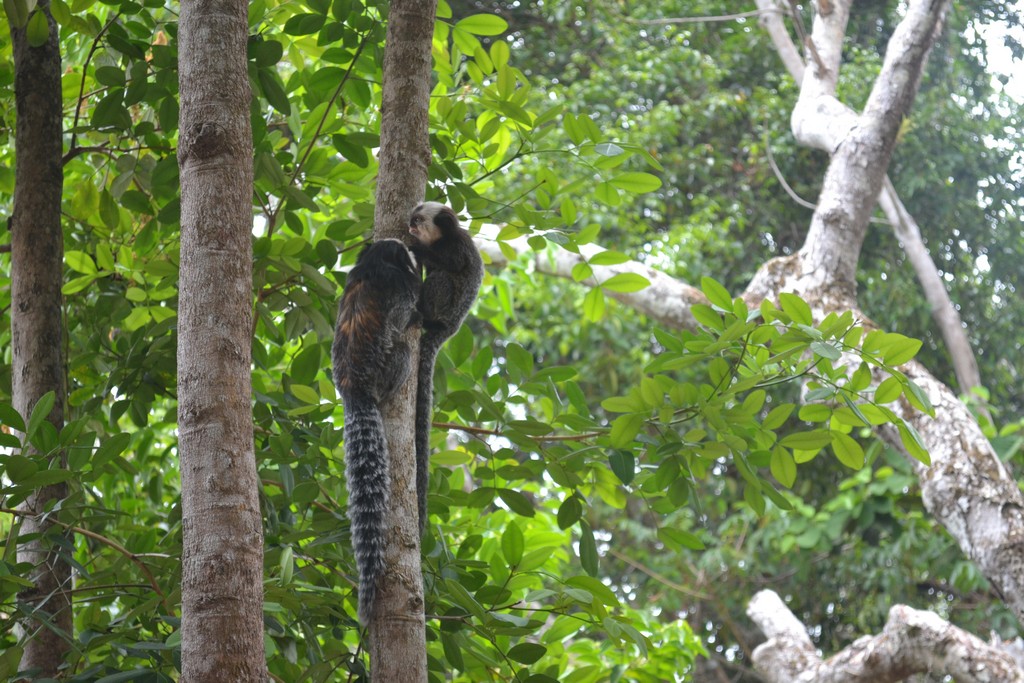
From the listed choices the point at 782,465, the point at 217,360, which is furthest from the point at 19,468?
the point at 782,465

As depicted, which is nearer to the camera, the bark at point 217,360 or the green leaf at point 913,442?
the bark at point 217,360

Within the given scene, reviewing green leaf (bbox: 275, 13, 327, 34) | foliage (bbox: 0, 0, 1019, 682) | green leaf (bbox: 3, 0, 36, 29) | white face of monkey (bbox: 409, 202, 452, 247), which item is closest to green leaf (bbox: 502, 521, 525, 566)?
foliage (bbox: 0, 0, 1019, 682)

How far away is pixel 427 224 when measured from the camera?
223cm

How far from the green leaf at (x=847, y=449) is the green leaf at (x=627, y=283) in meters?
0.51

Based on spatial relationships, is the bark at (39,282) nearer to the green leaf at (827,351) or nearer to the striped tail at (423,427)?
the striped tail at (423,427)

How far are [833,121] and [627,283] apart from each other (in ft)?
11.6

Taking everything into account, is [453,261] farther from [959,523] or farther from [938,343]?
[938,343]

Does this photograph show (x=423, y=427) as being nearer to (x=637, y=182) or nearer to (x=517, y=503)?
(x=517, y=503)

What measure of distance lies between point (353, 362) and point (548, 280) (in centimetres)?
537

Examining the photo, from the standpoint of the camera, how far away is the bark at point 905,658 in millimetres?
4133

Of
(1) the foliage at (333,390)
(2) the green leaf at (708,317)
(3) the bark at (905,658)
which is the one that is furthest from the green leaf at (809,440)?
(3) the bark at (905,658)

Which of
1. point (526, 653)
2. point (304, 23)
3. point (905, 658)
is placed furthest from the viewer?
point (905, 658)

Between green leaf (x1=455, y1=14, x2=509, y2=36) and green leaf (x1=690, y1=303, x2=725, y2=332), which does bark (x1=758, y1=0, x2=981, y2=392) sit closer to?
green leaf (x1=455, y1=14, x2=509, y2=36)

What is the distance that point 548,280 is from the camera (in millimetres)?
7250
